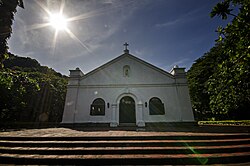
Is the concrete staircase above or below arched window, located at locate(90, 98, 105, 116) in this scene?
below

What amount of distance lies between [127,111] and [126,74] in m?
4.00

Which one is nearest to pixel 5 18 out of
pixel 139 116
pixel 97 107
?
pixel 97 107

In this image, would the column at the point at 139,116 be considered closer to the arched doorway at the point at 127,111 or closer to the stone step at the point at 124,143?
the arched doorway at the point at 127,111

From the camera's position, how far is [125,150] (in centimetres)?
486

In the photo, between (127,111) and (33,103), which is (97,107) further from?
(33,103)

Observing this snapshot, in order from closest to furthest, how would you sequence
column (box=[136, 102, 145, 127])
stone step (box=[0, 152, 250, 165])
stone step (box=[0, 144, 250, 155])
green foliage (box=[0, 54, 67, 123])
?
stone step (box=[0, 152, 250, 165]) → stone step (box=[0, 144, 250, 155]) → column (box=[136, 102, 145, 127]) → green foliage (box=[0, 54, 67, 123])

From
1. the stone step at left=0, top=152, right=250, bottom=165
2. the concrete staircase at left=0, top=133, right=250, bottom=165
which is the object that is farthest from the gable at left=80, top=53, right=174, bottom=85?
the stone step at left=0, top=152, right=250, bottom=165

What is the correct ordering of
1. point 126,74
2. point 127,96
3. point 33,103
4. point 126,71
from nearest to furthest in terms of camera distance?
point 127,96, point 126,74, point 126,71, point 33,103

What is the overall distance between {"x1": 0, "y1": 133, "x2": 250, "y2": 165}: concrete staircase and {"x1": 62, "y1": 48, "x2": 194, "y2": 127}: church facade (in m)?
5.99

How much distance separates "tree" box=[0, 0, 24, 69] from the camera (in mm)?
7648

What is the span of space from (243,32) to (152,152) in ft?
18.0

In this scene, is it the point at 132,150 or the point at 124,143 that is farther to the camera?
the point at 124,143

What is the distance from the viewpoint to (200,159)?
4.33 meters

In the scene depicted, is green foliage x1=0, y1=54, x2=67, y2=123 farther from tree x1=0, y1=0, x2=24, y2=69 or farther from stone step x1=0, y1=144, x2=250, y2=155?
stone step x1=0, y1=144, x2=250, y2=155
